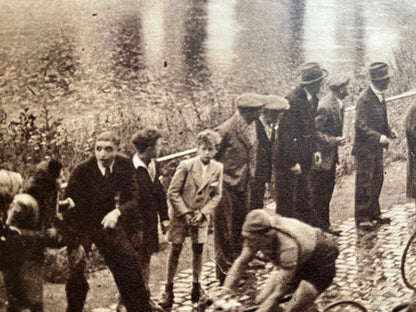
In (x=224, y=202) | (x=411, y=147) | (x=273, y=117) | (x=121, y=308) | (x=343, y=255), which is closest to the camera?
(x=121, y=308)

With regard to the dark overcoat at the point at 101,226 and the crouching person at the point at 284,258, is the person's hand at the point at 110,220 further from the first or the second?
the crouching person at the point at 284,258

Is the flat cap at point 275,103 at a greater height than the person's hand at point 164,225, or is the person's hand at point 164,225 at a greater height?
the flat cap at point 275,103

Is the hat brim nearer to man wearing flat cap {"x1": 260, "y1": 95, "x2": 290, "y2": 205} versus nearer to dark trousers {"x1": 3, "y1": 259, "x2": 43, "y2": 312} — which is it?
man wearing flat cap {"x1": 260, "y1": 95, "x2": 290, "y2": 205}

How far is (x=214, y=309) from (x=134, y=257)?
0.83 meters

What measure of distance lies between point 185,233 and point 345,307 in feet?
5.42

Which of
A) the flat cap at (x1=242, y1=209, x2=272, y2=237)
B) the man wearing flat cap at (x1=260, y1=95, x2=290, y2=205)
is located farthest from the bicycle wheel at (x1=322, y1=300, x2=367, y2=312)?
the man wearing flat cap at (x1=260, y1=95, x2=290, y2=205)

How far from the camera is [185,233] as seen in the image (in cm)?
476

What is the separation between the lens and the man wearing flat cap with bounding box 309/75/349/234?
17.0 feet

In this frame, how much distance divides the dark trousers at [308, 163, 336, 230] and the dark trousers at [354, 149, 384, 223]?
1.01 feet

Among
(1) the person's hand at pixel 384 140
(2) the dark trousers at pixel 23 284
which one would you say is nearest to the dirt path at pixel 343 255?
(2) the dark trousers at pixel 23 284

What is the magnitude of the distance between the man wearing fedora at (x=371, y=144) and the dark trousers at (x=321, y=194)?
317mm

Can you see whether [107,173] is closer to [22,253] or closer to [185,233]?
[185,233]

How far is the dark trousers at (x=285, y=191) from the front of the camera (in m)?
5.03

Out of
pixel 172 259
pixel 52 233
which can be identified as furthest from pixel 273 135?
pixel 52 233
